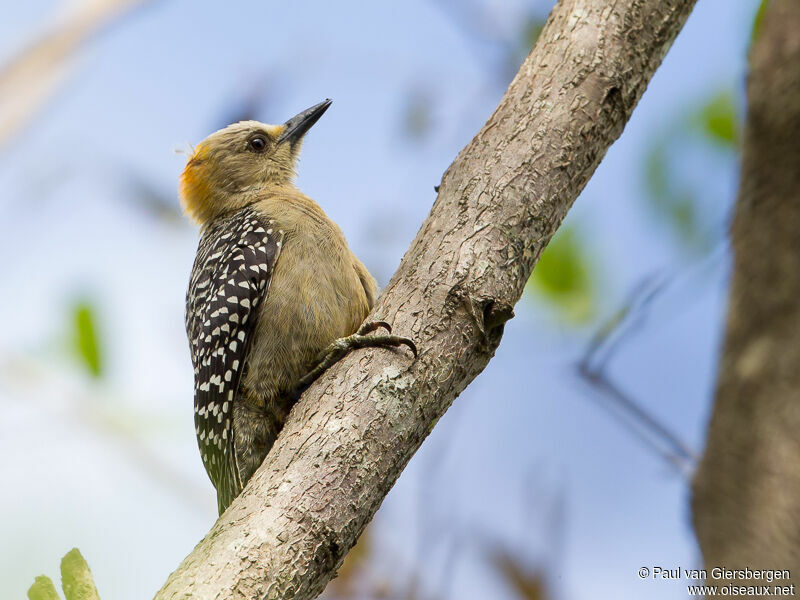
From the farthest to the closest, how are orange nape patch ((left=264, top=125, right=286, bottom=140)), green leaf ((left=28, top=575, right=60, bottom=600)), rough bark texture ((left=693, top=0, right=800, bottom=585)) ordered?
orange nape patch ((left=264, top=125, right=286, bottom=140))
green leaf ((left=28, top=575, right=60, bottom=600))
rough bark texture ((left=693, top=0, right=800, bottom=585))

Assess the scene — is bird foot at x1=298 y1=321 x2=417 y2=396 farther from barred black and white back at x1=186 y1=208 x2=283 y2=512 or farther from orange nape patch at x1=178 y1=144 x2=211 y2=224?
orange nape patch at x1=178 y1=144 x2=211 y2=224

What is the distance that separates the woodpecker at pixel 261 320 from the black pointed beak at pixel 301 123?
956mm

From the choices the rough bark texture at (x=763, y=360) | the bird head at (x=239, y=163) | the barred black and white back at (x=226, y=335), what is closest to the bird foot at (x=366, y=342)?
the barred black and white back at (x=226, y=335)

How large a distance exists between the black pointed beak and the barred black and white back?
132 cm

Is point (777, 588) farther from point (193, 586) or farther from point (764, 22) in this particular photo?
point (764, 22)

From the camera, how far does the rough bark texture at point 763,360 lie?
194 cm

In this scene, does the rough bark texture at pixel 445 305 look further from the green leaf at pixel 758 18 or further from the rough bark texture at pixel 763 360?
the rough bark texture at pixel 763 360

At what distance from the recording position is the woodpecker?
4.06m

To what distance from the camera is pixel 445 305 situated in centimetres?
318

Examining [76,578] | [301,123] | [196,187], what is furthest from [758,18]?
[196,187]

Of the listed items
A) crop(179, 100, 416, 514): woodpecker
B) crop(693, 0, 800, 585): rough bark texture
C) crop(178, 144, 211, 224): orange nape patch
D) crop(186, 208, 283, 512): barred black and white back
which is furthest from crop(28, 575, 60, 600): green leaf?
Result: crop(178, 144, 211, 224): orange nape patch

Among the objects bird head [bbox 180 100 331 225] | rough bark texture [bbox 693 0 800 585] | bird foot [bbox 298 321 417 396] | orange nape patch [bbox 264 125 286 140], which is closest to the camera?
rough bark texture [bbox 693 0 800 585]

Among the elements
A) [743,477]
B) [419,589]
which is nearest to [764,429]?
[743,477]

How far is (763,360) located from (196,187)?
4.34 metres
